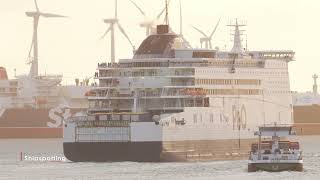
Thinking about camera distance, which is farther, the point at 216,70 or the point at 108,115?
the point at 216,70

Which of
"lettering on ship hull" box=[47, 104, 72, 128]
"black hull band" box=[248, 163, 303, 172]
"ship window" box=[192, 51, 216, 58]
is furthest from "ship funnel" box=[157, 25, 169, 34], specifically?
"lettering on ship hull" box=[47, 104, 72, 128]

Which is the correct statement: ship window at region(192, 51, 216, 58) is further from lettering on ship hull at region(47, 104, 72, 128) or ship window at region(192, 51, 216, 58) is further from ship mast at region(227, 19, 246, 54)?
lettering on ship hull at region(47, 104, 72, 128)

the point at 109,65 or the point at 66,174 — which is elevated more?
the point at 109,65

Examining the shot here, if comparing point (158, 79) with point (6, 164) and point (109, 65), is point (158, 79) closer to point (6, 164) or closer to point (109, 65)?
point (109, 65)

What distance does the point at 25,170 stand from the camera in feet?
318

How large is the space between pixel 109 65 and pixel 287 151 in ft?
89.8

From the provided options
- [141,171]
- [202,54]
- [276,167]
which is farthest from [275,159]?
[202,54]

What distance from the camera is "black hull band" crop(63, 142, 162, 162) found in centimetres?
10419

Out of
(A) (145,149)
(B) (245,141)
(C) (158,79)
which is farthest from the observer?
(B) (245,141)

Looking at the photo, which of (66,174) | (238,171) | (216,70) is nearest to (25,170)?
(66,174)

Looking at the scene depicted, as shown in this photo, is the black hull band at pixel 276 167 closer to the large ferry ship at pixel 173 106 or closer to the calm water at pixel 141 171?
the calm water at pixel 141 171

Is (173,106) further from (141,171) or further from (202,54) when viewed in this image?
(141,171)

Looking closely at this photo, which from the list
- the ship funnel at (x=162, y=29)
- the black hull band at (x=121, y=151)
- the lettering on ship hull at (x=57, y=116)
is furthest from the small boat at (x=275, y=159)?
the lettering on ship hull at (x=57, y=116)

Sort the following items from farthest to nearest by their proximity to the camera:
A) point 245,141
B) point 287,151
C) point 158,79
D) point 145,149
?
point 245,141 < point 158,79 < point 145,149 < point 287,151
